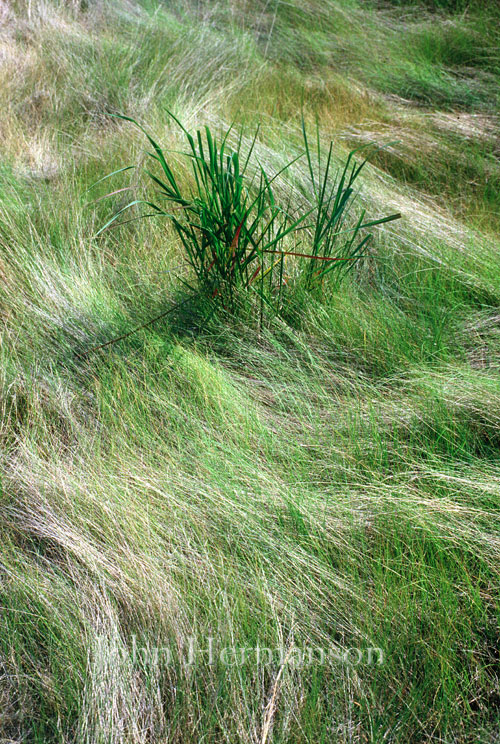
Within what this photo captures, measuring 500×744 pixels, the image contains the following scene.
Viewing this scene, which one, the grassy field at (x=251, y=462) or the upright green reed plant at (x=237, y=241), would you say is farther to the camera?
the upright green reed plant at (x=237, y=241)

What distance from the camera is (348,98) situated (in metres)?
2.94

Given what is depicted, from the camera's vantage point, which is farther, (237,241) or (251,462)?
(237,241)

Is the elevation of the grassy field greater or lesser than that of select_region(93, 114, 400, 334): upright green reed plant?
lesser

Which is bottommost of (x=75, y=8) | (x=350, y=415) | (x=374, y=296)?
(x=350, y=415)

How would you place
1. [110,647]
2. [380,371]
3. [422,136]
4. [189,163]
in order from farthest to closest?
[422,136] < [189,163] < [380,371] < [110,647]

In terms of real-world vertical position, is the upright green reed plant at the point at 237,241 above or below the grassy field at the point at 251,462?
above

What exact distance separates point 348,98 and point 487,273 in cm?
153

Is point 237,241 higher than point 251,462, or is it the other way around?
point 237,241

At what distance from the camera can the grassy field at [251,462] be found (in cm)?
99

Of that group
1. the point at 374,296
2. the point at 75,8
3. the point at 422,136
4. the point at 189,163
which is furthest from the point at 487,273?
the point at 75,8

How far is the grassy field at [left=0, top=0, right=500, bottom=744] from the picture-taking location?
99 centimetres

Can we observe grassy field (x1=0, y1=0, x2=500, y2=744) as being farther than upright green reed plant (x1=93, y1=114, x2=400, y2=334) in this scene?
No

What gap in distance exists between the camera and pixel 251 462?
4.44ft

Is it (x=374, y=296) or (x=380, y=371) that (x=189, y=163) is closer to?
(x=374, y=296)
